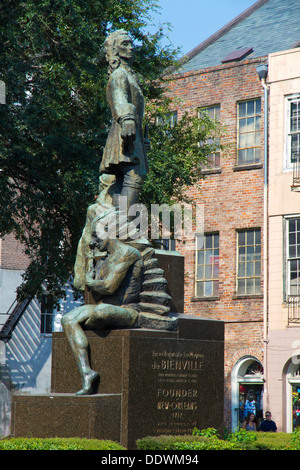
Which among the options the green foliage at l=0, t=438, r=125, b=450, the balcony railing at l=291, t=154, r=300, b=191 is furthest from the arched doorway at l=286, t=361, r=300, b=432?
the green foliage at l=0, t=438, r=125, b=450

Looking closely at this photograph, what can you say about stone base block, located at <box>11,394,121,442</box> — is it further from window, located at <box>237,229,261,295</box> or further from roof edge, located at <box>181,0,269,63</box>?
roof edge, located at <box>181,0,269,63</box>

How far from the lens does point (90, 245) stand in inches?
466

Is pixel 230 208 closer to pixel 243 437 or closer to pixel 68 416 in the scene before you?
pixel 243 437

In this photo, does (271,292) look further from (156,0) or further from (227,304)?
(156,0)

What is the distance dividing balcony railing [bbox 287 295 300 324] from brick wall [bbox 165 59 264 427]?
1.15m

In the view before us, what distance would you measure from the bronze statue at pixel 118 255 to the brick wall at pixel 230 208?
16704mm

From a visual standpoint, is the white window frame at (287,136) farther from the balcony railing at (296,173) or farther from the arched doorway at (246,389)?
the arched doorway at (246,389)

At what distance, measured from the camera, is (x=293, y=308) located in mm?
27953

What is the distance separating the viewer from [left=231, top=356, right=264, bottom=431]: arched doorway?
1109 inches

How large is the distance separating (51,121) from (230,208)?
32.8 feet

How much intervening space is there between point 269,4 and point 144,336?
26992 mm
